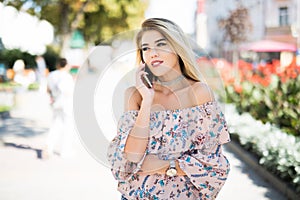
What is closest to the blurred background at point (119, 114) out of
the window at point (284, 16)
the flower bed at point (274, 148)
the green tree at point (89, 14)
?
the flower bed at point (274, 148)

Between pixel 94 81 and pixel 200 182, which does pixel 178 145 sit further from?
pixel 94 81

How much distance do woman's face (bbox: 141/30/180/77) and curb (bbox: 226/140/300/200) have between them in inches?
129

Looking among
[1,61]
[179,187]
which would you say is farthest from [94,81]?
[1,61]

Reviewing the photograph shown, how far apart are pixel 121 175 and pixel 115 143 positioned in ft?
0.40

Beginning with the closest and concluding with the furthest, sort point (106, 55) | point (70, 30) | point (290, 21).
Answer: point (106, 55)
point (70, 30)
point (290, 21)

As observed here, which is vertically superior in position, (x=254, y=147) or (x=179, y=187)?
(x=179, y=187)

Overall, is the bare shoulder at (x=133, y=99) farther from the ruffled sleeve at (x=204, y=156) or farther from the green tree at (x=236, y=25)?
the green tree at (x=236, y=25)

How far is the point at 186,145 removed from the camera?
1669 millimetres

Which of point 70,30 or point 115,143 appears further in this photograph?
point 70,30

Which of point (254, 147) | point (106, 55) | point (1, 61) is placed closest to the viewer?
point (106, 55)

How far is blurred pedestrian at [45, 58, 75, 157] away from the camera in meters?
6.25

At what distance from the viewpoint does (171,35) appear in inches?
66.2

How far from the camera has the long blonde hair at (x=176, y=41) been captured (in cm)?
170

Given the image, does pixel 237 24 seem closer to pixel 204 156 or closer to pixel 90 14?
pixel 90 14
